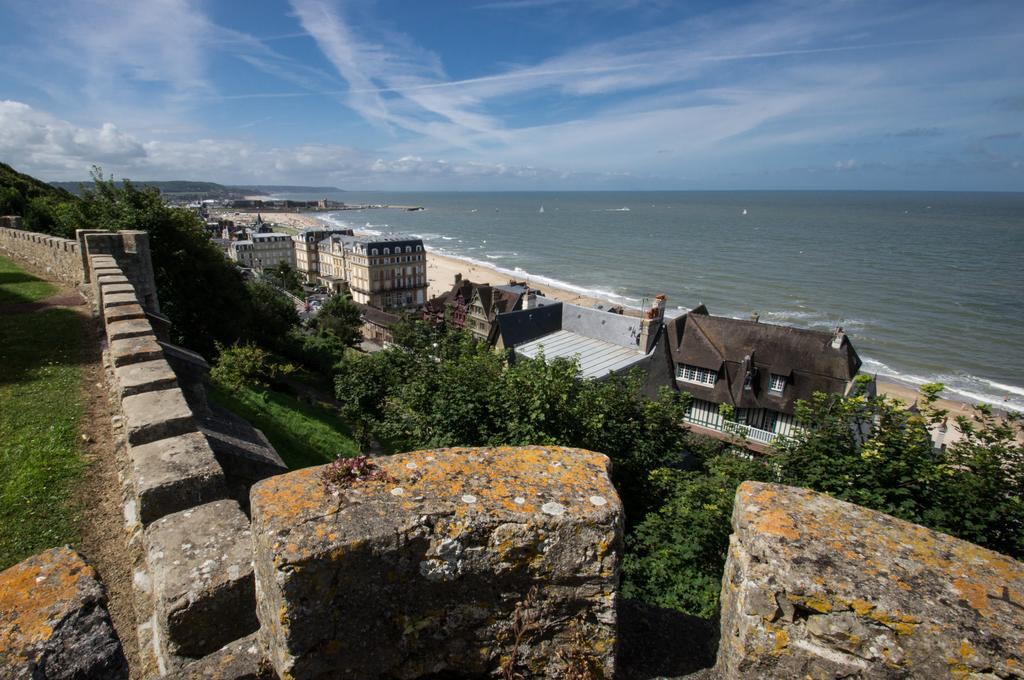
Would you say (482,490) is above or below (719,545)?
above

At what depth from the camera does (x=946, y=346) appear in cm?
4934

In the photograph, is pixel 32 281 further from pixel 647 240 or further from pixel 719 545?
pixel 647 240

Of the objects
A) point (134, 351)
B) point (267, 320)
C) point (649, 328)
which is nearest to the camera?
point (134, 351)

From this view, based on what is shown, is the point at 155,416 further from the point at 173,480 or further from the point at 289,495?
the point at 289,495

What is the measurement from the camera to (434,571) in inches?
104

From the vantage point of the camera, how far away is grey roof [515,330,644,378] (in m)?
23.0

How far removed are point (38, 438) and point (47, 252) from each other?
647 inches

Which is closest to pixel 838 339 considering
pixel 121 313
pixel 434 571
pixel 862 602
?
pixel 862 602

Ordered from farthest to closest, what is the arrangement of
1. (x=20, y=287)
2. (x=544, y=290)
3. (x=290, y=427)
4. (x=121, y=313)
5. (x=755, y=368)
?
(x=544, y=290)
(x=755, y=368)
(x=20, y=287)
(x=290, y=427)
(x=121, y=313)

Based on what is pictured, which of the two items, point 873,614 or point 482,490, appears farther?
point 482,490

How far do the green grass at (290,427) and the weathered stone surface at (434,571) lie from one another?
955cm

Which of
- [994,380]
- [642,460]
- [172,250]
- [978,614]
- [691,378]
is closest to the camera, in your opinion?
[978,614]

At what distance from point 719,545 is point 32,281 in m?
22.4

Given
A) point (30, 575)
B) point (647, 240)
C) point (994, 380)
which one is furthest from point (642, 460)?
point (647, 240)
